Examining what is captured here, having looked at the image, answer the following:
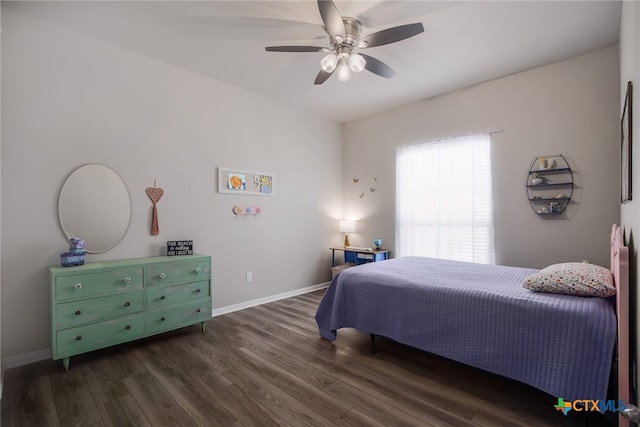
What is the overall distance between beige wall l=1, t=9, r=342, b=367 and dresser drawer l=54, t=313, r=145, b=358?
0.42 metres

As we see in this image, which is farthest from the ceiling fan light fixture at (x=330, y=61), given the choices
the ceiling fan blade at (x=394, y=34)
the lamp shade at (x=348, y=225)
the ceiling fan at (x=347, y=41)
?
the lamp shade at (x=348, y=225)

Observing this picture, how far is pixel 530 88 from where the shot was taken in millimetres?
3244

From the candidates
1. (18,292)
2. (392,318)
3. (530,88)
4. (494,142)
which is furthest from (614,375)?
(18,292)

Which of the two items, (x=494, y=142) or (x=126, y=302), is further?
(x=494, y=142)

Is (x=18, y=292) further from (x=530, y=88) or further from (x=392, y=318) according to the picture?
(x=530, y=88)

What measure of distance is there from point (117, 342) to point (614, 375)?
3.28 m

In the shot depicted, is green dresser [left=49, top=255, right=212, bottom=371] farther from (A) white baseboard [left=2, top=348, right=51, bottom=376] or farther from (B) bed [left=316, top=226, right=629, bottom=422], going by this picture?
(B) bed [left=316, top=226, right=629, bottom=422]

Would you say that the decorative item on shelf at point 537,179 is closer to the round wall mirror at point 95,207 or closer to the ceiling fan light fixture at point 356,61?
the ceiling fan light fixture at point 356,61

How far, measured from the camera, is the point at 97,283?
A: 2.35 m

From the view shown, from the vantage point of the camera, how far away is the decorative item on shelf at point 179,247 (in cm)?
302

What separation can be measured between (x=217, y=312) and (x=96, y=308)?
130cm

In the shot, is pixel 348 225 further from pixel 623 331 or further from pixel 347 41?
pixel 623 331

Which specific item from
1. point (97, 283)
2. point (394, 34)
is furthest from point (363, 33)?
point (97, 283)

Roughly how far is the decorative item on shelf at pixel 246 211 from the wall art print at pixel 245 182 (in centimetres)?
18
